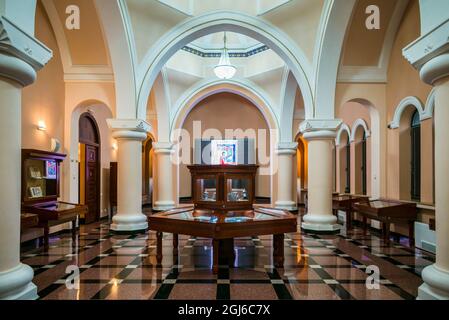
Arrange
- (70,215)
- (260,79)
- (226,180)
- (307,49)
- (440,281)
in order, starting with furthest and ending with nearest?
(260,79)
(307,49)
(70,215)
(226,180)
(440,281)

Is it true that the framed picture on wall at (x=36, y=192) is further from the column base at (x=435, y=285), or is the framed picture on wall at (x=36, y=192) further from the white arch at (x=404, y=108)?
the white arch at (x=404, y=108)

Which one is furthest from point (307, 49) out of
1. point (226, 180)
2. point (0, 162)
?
point (0, 162)

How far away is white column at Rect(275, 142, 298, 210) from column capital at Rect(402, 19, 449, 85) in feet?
27.7

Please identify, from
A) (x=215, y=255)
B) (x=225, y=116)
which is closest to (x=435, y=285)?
(x=215, y=255)

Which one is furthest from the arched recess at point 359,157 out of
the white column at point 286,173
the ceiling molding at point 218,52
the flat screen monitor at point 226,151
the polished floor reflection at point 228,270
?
→ the flat screen monitor at point 226,151

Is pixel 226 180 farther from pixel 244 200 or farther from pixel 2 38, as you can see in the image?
pixel 2 38

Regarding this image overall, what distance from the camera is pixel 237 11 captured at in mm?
7707

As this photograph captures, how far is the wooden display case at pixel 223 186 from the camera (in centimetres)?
500

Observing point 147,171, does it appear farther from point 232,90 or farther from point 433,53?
point 433,53

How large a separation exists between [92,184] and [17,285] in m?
6.95

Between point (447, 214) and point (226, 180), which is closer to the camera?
point (447, 214)

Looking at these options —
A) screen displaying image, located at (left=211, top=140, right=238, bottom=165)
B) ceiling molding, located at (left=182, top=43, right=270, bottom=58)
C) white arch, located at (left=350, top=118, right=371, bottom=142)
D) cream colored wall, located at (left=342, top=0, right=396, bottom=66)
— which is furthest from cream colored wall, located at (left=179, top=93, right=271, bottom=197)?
cream colored wall, located at (left=342, top=0, right=396, bottom=66)

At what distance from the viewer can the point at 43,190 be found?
6.58m
